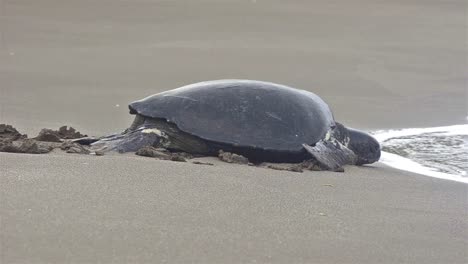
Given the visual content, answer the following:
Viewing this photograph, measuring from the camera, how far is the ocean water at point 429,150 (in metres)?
5.16

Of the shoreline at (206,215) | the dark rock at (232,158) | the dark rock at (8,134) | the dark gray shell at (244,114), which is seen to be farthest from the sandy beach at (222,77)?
the dark rock at (8,134)

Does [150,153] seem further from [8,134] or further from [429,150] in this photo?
[429,150]

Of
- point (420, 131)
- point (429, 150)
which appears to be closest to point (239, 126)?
point (429, 150)

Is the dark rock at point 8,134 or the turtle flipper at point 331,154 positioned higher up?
the dark rock at point 8,134

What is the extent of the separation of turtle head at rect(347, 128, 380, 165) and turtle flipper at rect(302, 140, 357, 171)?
11cm

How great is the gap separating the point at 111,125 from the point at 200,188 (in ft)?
9.02

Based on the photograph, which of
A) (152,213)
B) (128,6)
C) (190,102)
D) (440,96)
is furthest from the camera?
(128,6)

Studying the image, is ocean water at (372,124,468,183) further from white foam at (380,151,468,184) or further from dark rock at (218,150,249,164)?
dark rock at (218,150,249,164)

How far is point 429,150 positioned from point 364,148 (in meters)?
0.77

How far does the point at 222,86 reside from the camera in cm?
502

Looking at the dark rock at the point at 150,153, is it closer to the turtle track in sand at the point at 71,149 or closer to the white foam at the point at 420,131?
the turtle track in sand at the point at 71,149

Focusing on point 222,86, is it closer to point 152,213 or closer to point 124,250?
point 152,213

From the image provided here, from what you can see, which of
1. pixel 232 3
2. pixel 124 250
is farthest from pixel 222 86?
pixel 232 3

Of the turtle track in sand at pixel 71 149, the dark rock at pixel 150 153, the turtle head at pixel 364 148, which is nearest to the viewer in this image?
the turtle track in sand at pixel 71 149
